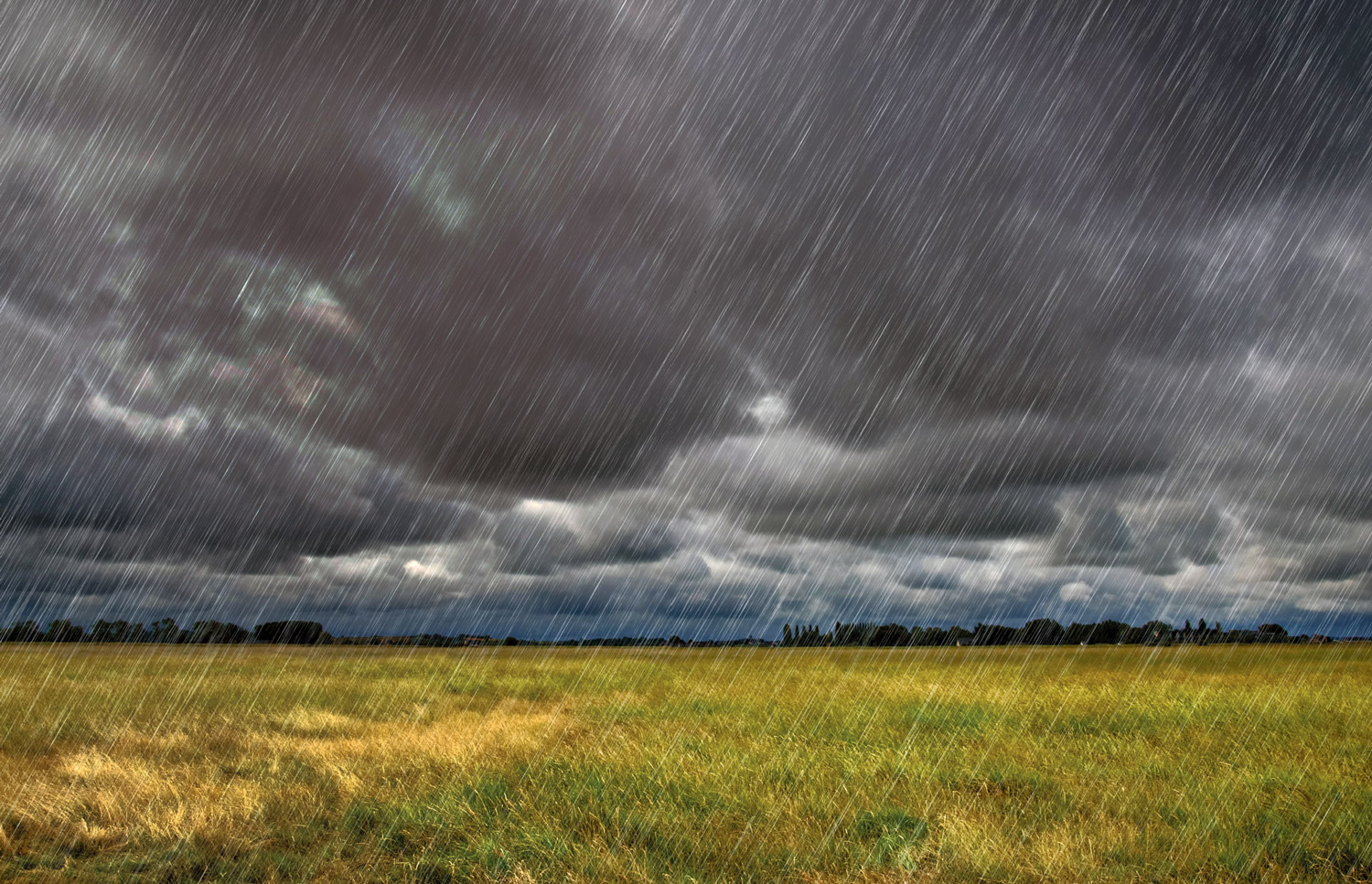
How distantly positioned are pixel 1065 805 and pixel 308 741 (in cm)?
1419

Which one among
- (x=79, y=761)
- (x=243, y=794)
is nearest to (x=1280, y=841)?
(x=243, y=794)

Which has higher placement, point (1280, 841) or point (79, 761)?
point (1280, 841)

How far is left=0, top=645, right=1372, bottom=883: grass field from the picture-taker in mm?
8172

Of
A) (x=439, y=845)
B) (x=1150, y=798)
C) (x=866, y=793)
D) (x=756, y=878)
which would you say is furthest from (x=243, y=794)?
(x=1150, y=798)

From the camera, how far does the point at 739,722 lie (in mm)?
18078

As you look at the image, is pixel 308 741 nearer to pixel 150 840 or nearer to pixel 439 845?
pixel 150 840

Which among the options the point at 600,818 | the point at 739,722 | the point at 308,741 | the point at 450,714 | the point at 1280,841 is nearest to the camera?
the point at 1280,841

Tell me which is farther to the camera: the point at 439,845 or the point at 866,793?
the point at 866,793

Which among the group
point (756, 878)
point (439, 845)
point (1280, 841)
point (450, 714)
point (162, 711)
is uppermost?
point (1280, 841)

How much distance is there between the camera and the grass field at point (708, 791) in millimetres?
8172

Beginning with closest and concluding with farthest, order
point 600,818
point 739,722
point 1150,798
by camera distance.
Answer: point 600,818 < point 1150,798 < point 739,722

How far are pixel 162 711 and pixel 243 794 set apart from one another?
14.1m

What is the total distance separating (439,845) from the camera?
8.80m

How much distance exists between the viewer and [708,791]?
10781mm
